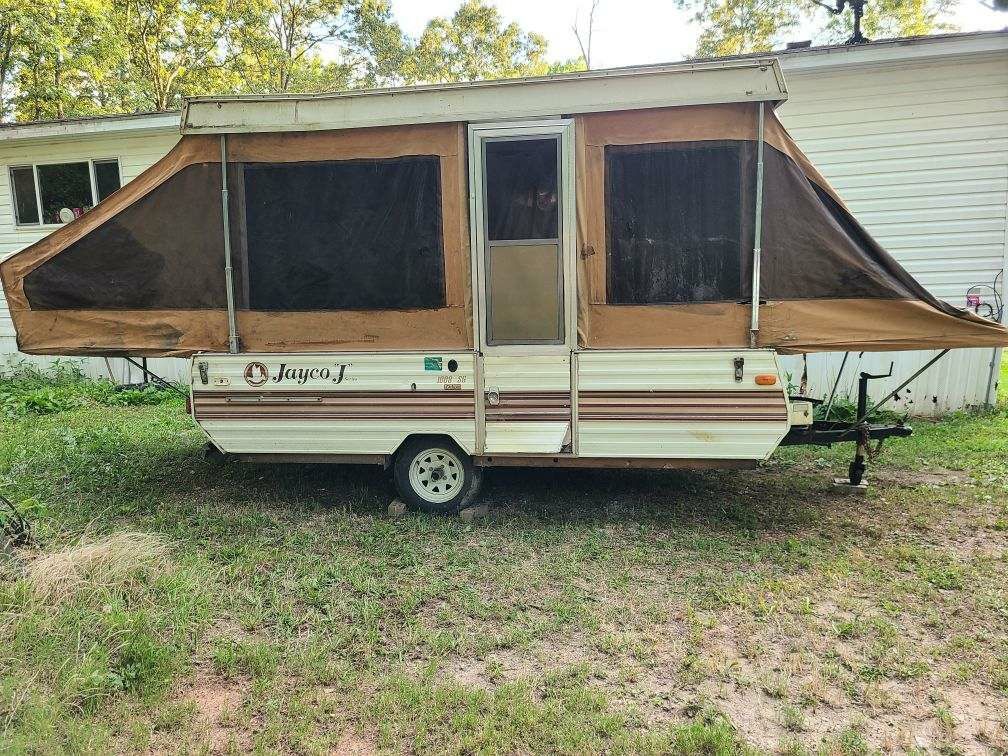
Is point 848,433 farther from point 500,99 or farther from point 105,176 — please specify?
point 105,176

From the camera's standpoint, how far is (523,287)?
4.54 metres

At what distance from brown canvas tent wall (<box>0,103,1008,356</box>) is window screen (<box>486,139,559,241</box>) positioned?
19 centimetres

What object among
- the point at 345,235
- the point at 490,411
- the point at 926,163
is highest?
the point at 926,163

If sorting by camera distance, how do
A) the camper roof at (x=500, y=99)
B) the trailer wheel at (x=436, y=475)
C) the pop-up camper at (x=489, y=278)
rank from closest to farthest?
the camper roof at (x=500, y=99) < the pop-up camper at (x=489, y=278) < the trailer wheel at (x=436, y=475)

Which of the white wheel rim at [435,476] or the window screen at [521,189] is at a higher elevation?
the window screen at [521,189]

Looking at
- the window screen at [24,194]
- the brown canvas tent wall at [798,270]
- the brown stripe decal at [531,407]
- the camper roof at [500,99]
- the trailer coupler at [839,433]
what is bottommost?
the trailer coupler at [839,433]

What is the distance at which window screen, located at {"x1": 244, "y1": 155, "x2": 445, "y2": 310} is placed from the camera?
4574 millimetres

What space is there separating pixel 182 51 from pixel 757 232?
2349cm

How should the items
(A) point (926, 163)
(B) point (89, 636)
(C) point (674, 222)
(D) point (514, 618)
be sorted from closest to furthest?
(B) point (89, 636) < (D) point (514, 618) < (C) point (674, 222) < (A) point (926, 163)

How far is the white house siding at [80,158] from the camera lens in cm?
1020

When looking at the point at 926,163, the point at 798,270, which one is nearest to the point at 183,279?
the point at 798,270

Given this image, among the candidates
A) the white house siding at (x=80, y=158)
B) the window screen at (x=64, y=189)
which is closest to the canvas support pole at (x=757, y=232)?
the white house siding at (x=80, y=158)

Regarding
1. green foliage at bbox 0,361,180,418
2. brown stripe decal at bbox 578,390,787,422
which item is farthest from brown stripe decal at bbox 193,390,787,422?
green foliage at bbox 0,361,180,418

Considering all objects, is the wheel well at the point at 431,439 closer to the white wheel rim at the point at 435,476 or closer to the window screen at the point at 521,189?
the white wheel rim at the point at 435,476
